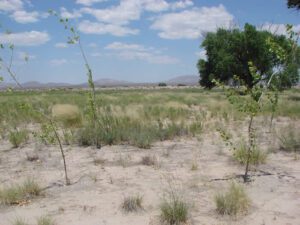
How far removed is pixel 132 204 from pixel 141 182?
1464 millimetres

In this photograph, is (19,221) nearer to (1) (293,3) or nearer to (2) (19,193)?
(2) (19,193)

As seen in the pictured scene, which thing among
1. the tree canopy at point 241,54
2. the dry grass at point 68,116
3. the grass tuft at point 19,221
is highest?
the tree canopy at point 241,54

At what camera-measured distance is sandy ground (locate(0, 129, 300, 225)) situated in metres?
6.48

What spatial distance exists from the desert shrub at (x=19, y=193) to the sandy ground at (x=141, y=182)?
179 mm

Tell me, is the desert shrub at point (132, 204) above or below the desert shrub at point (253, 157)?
below

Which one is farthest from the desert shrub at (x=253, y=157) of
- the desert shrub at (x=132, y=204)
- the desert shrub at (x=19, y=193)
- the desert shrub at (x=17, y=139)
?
the desert shrub at (x=17, y=139)

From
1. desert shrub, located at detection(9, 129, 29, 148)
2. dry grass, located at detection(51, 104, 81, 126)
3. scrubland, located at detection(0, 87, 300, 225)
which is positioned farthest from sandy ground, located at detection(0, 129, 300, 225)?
dry grass, located at detection(51, 104, 81, 126)

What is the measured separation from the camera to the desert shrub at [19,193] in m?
7.25

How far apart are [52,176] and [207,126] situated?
289 inches

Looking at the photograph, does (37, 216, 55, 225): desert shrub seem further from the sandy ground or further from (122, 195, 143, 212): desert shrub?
(122, 195, 143, 212): desert shrub

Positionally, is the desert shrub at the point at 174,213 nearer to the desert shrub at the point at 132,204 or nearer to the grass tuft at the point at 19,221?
the desert shrub at the point at 132,204

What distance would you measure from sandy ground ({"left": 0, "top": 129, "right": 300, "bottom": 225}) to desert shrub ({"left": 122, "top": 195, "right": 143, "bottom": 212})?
10 cm

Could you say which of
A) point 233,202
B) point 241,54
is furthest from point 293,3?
point 241,54

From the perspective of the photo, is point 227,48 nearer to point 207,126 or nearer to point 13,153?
point 207,126
